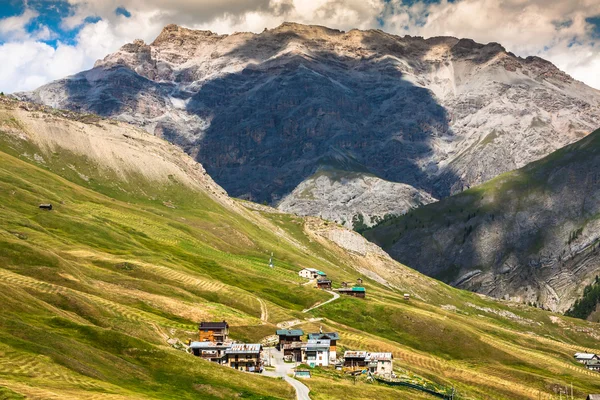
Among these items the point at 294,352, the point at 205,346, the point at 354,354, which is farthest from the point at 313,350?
the point at 205,346

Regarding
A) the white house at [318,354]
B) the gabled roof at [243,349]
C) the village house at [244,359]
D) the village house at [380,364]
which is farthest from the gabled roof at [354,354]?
the village house at [244,359]

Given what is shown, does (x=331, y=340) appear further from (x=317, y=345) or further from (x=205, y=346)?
(x=205, y=346)

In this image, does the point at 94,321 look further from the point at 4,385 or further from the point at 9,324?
the point at 4,385

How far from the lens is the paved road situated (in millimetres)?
118544

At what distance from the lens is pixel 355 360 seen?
6024 inches

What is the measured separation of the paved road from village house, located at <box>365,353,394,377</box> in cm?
1641

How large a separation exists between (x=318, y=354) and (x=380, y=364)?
13408 millimetres

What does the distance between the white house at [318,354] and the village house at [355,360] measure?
14.1ft

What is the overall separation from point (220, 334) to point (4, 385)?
71.9 metres

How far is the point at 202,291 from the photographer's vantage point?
200m

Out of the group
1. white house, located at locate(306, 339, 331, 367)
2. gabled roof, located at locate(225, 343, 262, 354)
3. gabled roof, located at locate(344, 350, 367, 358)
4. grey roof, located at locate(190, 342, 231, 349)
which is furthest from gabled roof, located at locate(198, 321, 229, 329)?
gabled roof, located at locate(344, 350, 367, 358)

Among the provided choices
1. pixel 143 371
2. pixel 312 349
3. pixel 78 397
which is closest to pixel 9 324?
pixel 143 371

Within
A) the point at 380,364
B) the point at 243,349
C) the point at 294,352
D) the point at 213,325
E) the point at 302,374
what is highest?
the point at 213,325

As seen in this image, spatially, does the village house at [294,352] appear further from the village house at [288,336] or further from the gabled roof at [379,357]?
the gabled roof at [379,357]
